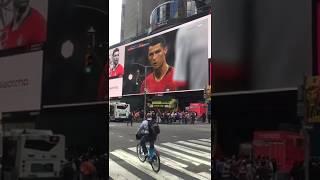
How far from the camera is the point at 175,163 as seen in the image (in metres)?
5.39

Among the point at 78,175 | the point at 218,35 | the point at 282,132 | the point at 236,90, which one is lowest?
the point at 78,175

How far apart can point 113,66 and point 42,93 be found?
1.07 m

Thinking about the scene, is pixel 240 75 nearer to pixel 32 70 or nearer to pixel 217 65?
pixel 217 65

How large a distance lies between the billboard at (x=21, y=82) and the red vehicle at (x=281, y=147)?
1.87 m

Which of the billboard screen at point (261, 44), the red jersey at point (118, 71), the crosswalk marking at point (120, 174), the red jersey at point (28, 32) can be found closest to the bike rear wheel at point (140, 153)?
the crosswalk marking at point (120, 174)

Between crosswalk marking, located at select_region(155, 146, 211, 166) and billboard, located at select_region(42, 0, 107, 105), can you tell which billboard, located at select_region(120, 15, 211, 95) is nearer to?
crosswalk marking, located at select_region(155, 146, 211, 166)

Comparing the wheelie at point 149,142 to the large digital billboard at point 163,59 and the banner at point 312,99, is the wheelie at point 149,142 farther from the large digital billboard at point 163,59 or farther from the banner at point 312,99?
the banner at point 312,99

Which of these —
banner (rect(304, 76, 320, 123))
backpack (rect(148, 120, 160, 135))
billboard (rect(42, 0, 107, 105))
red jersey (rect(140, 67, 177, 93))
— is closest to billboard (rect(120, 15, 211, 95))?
red jersey (rect(140, 67, 177, 93))

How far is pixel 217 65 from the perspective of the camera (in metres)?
3.65

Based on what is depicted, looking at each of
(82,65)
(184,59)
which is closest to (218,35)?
(82,65)

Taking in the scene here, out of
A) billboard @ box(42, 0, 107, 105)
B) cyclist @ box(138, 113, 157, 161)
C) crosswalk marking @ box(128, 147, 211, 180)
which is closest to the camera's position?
billboard @ box(42, 0, 107, 105)

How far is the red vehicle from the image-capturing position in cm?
308

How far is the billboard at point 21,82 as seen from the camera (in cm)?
451

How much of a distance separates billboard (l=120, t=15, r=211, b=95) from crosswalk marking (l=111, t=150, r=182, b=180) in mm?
650
